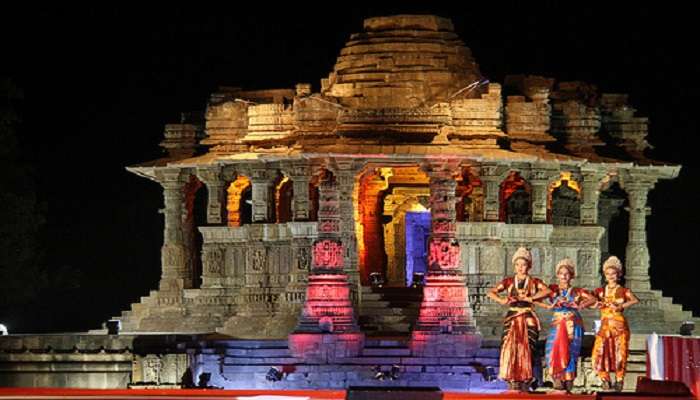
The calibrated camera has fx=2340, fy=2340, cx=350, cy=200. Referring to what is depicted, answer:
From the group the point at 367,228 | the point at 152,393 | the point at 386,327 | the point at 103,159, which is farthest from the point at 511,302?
the point at 103,159

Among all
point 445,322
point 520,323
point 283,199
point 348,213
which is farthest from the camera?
point 283,199

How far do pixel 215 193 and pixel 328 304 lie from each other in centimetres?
680

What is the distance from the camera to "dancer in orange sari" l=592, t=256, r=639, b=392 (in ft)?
116

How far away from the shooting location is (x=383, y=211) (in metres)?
50.9

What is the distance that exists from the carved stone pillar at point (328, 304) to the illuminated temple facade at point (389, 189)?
0.13 ft

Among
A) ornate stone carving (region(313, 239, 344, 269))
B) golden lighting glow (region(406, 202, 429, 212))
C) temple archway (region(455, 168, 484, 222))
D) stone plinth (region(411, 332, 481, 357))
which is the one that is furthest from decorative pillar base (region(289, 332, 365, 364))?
golden lighting glow (region(406, 202, 429, 212))

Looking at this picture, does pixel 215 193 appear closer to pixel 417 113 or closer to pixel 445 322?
pixel 417 113

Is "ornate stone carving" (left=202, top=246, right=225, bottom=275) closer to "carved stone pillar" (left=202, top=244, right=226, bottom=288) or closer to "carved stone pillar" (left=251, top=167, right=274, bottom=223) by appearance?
→ "carved stone pillar" (left=202, top=244, right=226, bottom=288)

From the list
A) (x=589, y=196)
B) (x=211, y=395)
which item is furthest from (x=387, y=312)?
(x=211, y=395)

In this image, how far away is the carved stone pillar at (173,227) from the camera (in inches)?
2021

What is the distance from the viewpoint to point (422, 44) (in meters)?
47.5

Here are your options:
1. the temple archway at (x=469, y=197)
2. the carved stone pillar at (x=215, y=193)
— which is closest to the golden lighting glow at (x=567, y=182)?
the temple archway at (x=469, y=197)

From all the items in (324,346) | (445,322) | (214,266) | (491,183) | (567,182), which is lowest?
(324,346)

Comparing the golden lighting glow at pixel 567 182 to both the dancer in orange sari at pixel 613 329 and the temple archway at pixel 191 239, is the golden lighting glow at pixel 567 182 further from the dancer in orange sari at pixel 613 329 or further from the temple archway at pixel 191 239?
the dancer in orange sari at pixel 613 329
